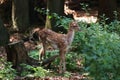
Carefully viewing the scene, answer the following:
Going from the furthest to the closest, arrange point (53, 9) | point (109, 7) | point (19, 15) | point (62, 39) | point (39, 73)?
point (19, 15) < point (109, 7) < point (53, 9) < point (62, 39) < point (39, 73)

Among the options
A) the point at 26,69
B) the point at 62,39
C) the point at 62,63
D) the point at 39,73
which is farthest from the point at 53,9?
the point at 39,73

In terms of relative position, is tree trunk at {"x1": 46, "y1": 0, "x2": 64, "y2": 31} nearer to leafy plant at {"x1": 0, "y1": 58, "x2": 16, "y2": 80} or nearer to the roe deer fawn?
the roe deer fawn

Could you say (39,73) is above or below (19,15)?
below

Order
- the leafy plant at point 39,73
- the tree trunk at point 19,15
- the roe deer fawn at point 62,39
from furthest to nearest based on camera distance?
1. the tree trunk at point 19,15
2. the roe deer fawn at point 62,39
3. the leafy plant at point 39,73

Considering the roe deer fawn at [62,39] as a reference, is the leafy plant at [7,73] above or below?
below

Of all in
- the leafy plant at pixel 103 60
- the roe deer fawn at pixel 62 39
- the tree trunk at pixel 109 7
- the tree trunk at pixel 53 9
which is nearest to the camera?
the leafy plant at pixel 103 60

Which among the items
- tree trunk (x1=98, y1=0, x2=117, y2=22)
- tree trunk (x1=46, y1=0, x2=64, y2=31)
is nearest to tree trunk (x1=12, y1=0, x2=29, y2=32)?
A: tree trunk (x1=46, y1=0, x2=64, y2=31)

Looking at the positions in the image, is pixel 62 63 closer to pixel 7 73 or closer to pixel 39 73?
pixel 39 73

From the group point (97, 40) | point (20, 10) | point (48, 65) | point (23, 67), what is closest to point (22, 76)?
point (23, 67)

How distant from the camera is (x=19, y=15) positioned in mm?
14836

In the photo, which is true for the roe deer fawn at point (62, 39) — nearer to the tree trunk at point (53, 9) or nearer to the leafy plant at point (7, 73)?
the leafy plant at point (7, 73)

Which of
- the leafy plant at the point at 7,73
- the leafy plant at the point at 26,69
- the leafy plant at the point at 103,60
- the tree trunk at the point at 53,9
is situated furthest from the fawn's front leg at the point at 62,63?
the tree trunk at the point at 53,9

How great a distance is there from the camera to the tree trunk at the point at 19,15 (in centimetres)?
1477

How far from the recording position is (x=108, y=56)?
6055mm
